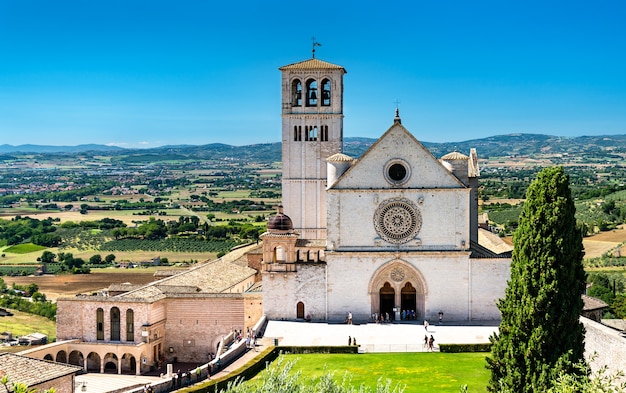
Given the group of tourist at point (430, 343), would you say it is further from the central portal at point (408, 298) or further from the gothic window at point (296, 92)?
the gothic window at point (296, 92)

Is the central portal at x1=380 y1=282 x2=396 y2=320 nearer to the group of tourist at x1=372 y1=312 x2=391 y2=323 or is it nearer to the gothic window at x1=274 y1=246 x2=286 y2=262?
the group of tourist at x1=372 y1=312 x2=391 y2=323

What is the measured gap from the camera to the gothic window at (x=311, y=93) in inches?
2124

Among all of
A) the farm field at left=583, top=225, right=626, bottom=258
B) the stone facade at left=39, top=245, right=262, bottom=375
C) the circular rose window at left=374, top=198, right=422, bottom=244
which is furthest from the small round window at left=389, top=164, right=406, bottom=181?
the farm field at left=583, top=225, right=626, bottom=258

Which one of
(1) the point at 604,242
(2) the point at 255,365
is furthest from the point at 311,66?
(1) the point at 604,242

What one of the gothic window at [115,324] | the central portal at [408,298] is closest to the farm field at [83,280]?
the gothic window at [115,324]

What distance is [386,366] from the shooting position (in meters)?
36.2

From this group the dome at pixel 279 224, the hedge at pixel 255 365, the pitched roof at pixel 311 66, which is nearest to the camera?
the hedge at pixel 255 365

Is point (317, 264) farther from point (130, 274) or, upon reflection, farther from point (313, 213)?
point (130, 274)

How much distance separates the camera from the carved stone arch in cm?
4494

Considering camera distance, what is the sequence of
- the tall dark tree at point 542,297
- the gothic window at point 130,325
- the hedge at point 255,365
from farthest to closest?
the gothic window at point 130,325
the hedge at point 255,365
the tall dark tree at point 542,297

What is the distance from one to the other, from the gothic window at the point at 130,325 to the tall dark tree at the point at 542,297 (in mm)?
21361

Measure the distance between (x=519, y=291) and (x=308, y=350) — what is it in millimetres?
12101

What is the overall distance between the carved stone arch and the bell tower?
932cm

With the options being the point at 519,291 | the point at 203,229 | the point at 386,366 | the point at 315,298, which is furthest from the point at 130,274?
the point at 519,291
